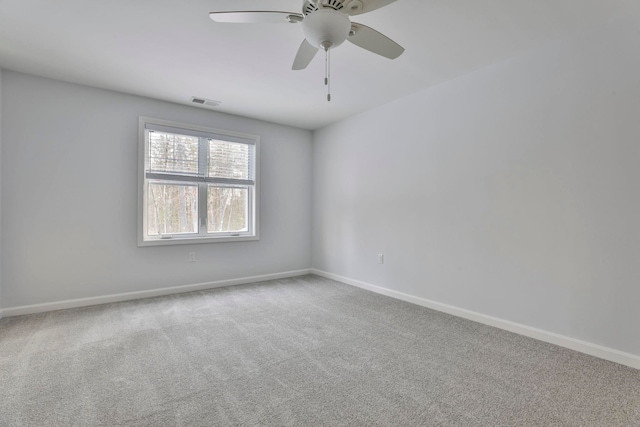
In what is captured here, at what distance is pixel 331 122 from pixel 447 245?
2574 mm

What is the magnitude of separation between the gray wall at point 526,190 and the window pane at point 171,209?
2.42m

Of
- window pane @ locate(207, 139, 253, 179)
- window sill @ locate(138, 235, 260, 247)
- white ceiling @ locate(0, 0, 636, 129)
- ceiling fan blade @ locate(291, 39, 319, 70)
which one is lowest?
window sill @ locate(138, 235, 260, 247)

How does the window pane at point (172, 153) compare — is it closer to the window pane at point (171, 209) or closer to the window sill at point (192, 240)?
the window pane at point (171, 209)

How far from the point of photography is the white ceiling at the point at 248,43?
81.1 inches

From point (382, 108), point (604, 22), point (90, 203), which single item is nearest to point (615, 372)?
point (604, 22)

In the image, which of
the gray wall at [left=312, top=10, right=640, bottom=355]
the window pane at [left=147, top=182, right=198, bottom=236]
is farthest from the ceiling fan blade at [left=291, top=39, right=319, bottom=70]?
the window pane at [left=147, top=182, right=198, bottom=236]

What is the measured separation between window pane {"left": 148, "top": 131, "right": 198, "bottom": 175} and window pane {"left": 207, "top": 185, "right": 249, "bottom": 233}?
0.43m

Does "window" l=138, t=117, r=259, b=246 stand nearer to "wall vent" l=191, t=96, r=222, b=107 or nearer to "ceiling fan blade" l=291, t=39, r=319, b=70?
"wall vent" l=191, t=96, r=222, b=107

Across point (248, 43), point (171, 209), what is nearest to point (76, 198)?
point (171, 209)

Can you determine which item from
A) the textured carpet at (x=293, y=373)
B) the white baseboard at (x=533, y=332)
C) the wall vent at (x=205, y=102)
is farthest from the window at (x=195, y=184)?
the white baseboard at (x=533, y=332)

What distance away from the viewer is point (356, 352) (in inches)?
91.2

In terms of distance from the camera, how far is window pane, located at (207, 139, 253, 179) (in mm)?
4272

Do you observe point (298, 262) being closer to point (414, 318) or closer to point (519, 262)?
point (414, 318)

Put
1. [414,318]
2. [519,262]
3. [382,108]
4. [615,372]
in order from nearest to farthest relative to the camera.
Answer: [615,372]
[519,262]
[414,318]
[382,108]
